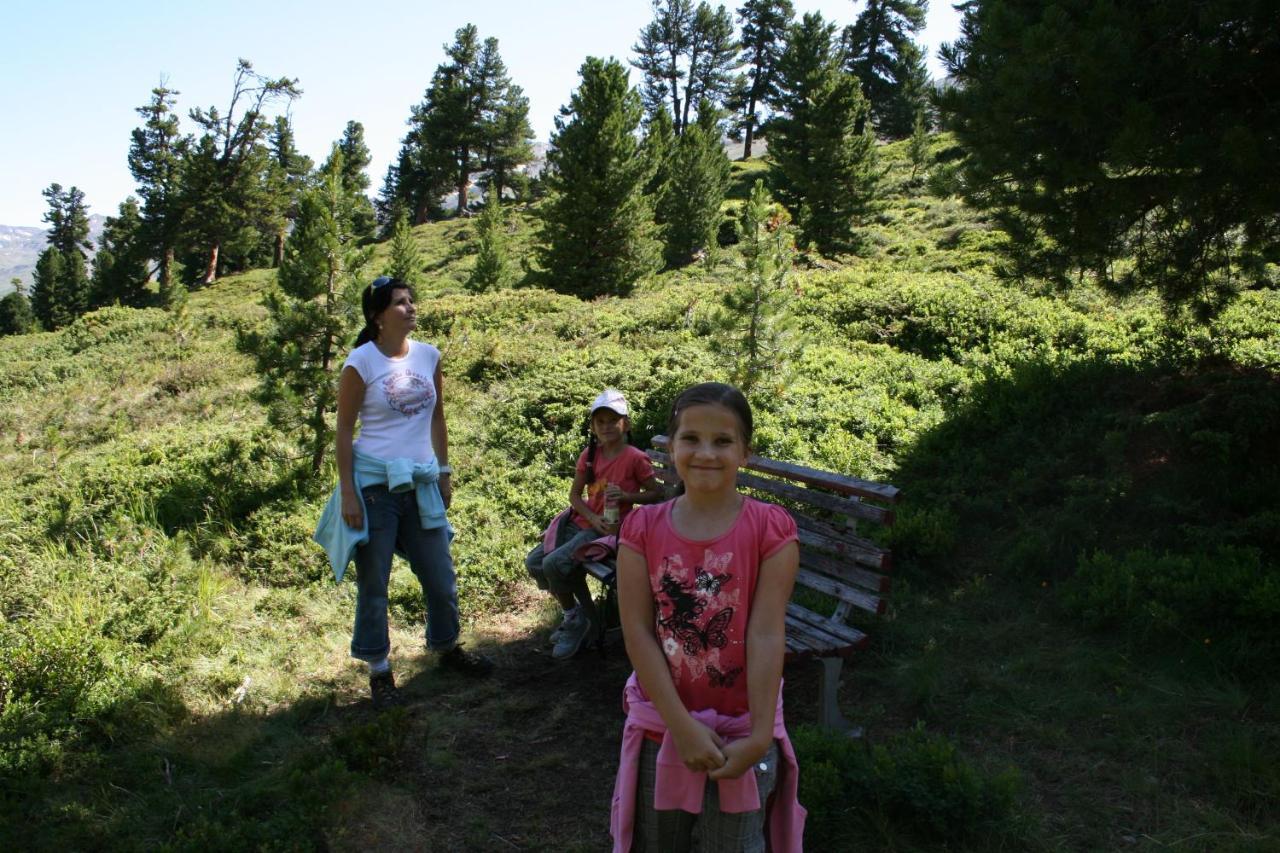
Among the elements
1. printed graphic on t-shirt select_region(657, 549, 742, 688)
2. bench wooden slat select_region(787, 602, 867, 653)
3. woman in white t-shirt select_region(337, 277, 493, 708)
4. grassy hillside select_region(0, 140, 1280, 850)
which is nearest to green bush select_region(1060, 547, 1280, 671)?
grassy hillside select_region(0, 140, 1280, 850)

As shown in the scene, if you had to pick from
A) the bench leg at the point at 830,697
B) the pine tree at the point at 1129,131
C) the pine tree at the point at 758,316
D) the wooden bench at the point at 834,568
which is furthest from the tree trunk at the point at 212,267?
the bench leg at the point at 830,697

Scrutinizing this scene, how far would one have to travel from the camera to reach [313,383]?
29.7 feet

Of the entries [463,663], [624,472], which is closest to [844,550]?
[624,472]

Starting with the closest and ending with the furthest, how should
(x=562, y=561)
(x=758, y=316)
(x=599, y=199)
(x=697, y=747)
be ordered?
(x=697, y=747)
(x=562, y=561)
(x=758, y=316)
(x=599, y=199)

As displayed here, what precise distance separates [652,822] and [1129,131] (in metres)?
4.55

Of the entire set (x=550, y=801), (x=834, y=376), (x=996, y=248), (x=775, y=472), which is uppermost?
(x=996, y=248)

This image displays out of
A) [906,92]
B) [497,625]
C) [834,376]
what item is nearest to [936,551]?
[497,625]

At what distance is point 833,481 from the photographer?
431 cm

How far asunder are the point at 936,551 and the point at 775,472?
1451mm

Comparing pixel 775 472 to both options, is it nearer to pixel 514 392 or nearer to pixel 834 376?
pixel 834 376

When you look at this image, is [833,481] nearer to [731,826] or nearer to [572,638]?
[572,638]

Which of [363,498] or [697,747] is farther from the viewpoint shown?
[363,498]

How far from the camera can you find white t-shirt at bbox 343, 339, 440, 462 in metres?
4.20

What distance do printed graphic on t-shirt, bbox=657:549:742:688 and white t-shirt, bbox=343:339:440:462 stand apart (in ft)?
8.14
